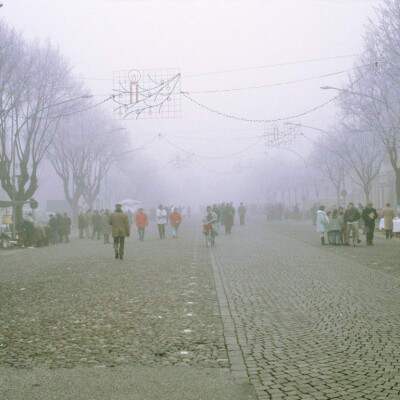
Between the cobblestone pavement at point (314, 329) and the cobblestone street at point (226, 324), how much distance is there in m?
0.01

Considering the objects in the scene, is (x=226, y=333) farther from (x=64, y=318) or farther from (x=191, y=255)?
(x=191, y=255)

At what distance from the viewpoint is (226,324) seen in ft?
25.1

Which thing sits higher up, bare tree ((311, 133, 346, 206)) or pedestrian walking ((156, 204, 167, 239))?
bare tree ((311, 133, 346, 206))

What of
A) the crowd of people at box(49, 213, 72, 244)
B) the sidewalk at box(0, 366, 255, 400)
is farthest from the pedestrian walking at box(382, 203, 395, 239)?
the sidewalk at box(0, 366, 255, 400)

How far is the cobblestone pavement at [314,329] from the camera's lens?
5.04 meters

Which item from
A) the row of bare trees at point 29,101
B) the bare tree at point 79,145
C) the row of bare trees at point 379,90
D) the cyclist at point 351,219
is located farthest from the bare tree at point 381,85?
the bare tree at point 79,145

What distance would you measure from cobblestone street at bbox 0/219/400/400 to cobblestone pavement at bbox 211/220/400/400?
0.01 m

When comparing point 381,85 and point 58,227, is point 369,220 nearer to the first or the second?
point 381,85

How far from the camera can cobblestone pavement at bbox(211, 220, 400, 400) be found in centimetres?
504

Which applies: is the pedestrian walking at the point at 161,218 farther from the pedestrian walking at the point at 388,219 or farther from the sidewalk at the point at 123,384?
the sidewalk at the point at 123,384

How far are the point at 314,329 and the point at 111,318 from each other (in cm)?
280

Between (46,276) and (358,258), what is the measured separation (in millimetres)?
9037

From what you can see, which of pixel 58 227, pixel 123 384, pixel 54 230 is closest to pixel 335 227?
pixel 54 230

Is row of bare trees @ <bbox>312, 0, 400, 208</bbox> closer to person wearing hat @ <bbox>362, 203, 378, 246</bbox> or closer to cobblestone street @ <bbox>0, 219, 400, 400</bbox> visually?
person wearing hat @ <bbox>362, 203, 378, 246</bbox>
